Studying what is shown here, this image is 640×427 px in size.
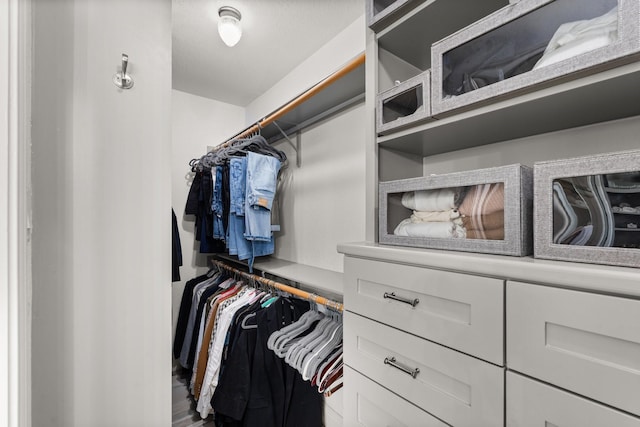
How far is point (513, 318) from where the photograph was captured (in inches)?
20.8

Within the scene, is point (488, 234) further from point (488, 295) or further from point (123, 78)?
point (123, 78)

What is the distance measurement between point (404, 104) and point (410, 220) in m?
0.39

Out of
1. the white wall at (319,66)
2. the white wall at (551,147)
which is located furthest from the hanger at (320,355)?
the white wall at (319,66)

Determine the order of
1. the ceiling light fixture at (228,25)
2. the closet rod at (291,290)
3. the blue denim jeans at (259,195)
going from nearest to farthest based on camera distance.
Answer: the closet rod at (291,290), the ceiling light fixture at (228,25), the blue denim jeans at (259,195)

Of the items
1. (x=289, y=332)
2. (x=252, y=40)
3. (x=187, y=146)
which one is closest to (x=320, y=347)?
(x=289, y=332)

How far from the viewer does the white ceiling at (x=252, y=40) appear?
1392mm

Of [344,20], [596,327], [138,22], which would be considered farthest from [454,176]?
[344,20]

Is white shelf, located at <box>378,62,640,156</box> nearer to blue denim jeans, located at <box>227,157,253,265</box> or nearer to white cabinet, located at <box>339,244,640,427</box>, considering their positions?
white cabinet, located at <box>339,244,640,427</box>

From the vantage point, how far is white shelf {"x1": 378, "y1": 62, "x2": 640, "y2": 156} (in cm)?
55

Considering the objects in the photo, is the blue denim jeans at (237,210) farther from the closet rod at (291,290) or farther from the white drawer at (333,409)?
the white drawer at (333,409)

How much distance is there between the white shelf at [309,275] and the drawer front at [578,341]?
688mm

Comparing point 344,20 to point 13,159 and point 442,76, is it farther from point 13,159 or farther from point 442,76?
point 13,159

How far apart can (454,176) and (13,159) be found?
3.04ft

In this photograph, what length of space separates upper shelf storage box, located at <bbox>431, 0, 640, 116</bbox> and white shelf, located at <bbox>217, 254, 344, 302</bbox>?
85 centimetres
